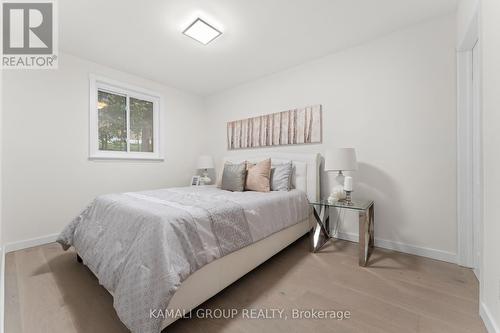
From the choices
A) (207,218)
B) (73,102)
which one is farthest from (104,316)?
(73,102)

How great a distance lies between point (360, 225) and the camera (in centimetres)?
195

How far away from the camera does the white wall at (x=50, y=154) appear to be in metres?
2.35

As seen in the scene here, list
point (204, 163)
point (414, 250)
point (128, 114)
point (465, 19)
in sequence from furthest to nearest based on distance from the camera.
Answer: point (204, 163) → point (128, 114) → point (414, 250) → point (465, 19)

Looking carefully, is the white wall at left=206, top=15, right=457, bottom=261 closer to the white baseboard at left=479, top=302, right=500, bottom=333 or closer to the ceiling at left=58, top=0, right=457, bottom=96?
the ceiling at left=58, top=0, right=457, bottom=96

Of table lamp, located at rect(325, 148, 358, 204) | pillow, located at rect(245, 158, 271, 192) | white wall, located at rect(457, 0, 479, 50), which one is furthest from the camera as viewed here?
pillow, located at rect(245, 158, 271, 192)

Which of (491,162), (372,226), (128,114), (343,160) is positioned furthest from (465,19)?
(128,114)

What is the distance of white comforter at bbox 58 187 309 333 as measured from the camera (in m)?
1.09

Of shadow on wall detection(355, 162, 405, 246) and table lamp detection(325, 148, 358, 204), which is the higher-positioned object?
table lamp detection(325, 148, 358, 204)

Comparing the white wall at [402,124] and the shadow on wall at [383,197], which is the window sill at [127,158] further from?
the shadow on wall at [383,197]

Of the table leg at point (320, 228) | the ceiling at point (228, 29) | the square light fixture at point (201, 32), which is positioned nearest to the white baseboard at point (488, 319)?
the table leg at point (320, 228)

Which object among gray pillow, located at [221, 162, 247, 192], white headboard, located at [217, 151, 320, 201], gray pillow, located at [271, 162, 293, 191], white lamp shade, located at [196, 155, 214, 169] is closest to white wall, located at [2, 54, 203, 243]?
white lamp shade, located at [196, 155, 214, 169]

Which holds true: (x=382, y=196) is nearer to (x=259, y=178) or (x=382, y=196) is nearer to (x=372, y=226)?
(x=372, y=226)

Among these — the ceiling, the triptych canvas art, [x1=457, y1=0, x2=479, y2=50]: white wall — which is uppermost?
the ceiling

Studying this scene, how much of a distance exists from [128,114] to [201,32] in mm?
1978
